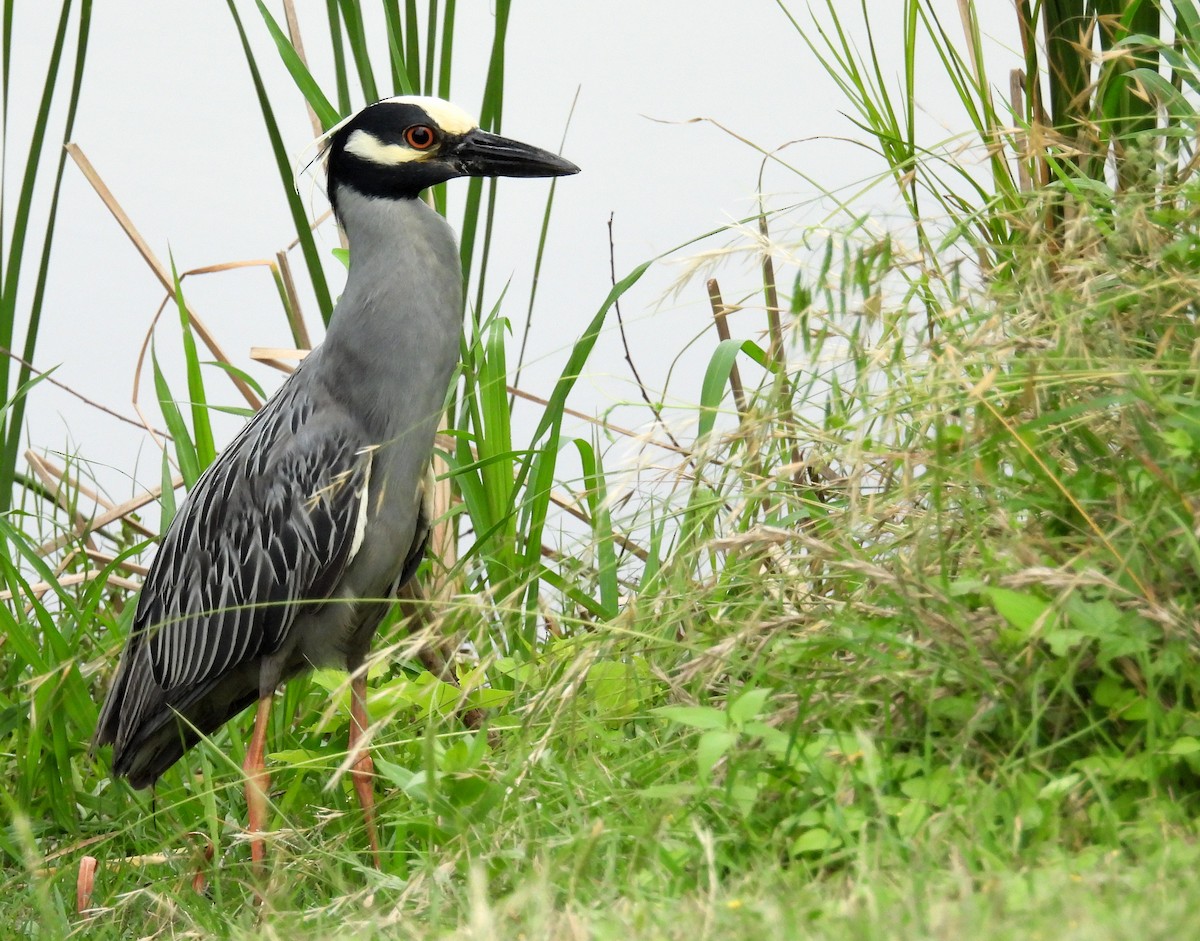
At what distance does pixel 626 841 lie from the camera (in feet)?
7.73

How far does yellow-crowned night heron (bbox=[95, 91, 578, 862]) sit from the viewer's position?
368 cm

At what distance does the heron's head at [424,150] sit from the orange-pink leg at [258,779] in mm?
1463

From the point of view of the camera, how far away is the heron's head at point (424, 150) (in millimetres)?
3824

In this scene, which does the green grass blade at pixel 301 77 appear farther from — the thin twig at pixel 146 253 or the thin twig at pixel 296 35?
the thin twig at pixel 146 253

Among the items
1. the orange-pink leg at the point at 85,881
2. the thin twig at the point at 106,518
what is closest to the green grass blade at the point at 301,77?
the thin twig at the point at 106,518

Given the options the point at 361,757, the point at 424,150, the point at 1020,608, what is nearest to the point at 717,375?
the point at 424,150

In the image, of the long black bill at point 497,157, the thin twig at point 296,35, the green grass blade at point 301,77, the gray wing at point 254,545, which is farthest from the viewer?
the thin twig at point 296,35

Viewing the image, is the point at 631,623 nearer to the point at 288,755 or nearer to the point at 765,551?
the point at 765,551

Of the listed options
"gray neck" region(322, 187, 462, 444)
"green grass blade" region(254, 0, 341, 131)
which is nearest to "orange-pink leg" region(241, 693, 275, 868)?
"gray neck" region(322, 187, 462, 444)

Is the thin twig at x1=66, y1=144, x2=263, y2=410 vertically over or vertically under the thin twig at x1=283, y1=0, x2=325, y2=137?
under

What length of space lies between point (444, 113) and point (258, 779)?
1.86 m

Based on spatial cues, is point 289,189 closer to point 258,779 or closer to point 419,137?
point 419,137

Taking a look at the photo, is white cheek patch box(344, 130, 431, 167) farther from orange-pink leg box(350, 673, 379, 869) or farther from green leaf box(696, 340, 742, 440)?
orange-pink leg box(350, 673, 379, 869)

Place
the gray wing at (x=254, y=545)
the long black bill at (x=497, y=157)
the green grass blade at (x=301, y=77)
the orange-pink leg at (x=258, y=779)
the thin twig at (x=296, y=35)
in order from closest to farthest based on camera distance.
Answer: the orange-pink leg at (x=258, y=779) < the gray wing at (x=254, y=545) < the long black bill at (x=497, y=157) < the green grass blade at (x=301, y=77) < the thin twig at (x=296, y=35)
